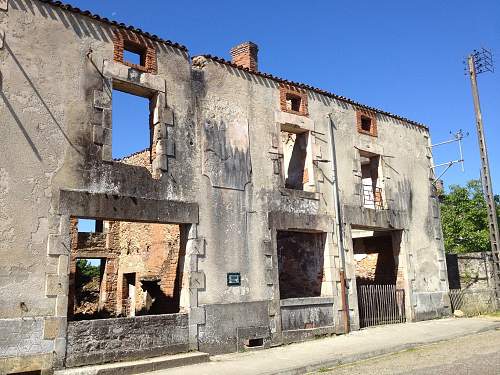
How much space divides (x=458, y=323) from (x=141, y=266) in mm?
9329

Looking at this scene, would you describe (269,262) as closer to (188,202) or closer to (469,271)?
(188,202)

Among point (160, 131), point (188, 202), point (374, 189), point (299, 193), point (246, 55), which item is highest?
point (246, 55)

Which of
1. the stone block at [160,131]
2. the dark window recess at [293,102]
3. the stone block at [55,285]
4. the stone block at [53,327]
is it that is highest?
the dark window recess at [293,102]

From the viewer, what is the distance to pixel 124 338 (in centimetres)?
852

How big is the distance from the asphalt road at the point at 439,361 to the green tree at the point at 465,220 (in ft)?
74.4

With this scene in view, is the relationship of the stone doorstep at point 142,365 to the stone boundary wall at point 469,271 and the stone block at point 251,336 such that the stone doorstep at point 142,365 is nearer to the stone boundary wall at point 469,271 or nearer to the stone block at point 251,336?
the stone block at point 251,336

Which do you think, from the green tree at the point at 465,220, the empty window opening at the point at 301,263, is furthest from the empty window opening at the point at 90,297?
the green tree at the point at 465,220

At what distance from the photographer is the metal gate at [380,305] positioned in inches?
530

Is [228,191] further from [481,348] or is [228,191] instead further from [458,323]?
[458,323]

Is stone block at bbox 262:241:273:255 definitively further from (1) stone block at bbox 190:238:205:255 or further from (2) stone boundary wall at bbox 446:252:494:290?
(2) stone boundary wall at bbox 446:252:494:290

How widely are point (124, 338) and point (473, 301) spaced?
13.0 meters

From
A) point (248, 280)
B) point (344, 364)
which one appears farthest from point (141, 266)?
point (344, 364)

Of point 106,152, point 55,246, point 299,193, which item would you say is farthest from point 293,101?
point 55,246

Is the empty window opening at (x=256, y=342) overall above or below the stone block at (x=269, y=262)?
below
